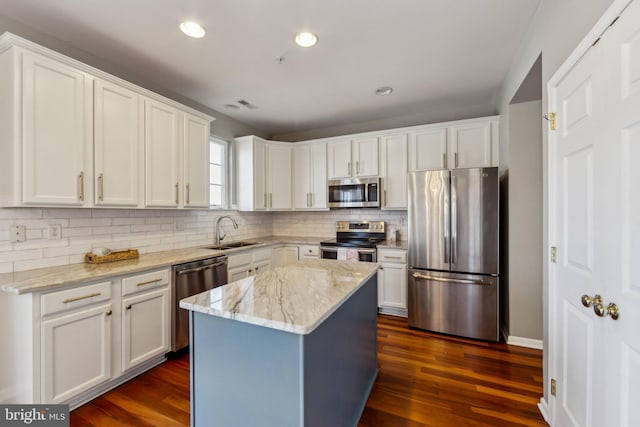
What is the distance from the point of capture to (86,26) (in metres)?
2.04

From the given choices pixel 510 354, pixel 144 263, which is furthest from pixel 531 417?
pixel 144 263

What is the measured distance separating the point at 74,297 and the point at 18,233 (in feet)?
2.30

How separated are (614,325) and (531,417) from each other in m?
1.14

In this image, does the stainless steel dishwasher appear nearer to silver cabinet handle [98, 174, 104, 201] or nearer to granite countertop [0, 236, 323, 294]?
granite countertop [0, 236, 323, 294]

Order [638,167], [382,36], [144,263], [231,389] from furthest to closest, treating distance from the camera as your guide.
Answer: [144,263] → [382,36] → [231,389] → [638,167]

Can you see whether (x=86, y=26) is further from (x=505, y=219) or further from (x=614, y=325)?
(x=505, y=219)

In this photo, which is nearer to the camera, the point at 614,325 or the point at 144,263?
the point at 614,325

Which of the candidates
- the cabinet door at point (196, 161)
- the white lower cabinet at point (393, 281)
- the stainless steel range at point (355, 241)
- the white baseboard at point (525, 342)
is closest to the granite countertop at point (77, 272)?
the cabinet door at point (196, 161)

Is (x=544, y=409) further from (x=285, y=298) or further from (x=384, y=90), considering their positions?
(x=384, y=90)

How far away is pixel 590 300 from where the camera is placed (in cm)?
123

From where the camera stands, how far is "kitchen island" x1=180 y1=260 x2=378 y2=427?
43.5 inches

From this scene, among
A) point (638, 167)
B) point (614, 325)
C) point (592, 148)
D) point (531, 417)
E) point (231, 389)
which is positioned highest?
point (592, 148)

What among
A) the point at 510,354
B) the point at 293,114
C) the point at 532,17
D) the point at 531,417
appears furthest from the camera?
the point at 293,114

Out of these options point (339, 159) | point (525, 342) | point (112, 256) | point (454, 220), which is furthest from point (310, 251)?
point (525, 342)
